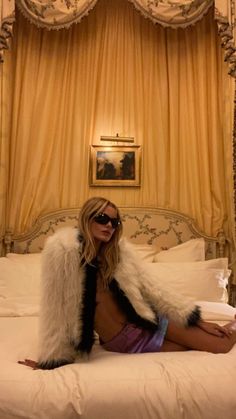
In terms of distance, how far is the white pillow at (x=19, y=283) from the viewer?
257cm

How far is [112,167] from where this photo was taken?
3.46 meters

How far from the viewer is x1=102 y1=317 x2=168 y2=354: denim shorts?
5.41ft

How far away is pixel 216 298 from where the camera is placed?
2711mm

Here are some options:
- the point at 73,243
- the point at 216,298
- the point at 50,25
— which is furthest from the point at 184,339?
the point at 50,25

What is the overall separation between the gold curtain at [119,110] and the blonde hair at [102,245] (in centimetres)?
166

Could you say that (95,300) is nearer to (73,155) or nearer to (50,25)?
(73,155)

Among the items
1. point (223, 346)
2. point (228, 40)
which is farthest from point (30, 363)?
point (228, 40)

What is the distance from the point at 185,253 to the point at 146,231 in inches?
16.0

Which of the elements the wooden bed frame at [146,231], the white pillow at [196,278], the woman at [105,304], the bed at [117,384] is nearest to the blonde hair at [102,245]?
the woman at [105,304]

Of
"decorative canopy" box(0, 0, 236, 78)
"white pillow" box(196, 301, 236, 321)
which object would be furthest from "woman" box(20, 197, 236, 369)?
"decorative canopy" box(0, 0, 236, 78)

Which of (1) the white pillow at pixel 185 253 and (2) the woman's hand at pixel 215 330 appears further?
(1) the white pillow at pixel 185 253

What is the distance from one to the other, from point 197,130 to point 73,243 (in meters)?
2.24

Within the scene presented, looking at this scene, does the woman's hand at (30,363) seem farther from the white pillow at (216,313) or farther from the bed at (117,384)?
the white pillow at (216,313)

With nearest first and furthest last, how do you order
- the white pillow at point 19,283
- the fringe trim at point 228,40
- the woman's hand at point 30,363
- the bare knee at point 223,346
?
1. the woman's hand at point 30,363
2. the bare knee at point 223,346
3. the white pillow at point 19,283
4. the fringe trim at point 228,40
